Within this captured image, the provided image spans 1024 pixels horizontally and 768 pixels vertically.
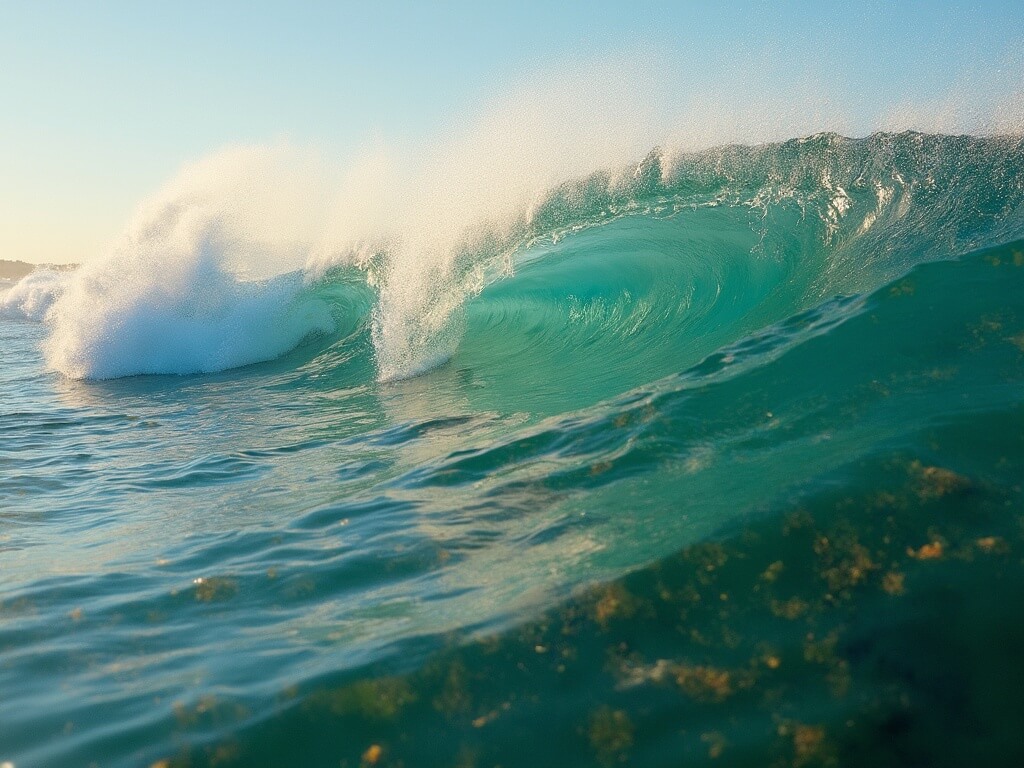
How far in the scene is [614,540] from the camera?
11.2ft

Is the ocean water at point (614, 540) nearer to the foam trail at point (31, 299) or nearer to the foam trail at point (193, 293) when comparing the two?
the foam trail at point (193, 293)

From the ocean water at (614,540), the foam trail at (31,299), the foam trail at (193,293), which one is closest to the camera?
the ocean water at (614,540)

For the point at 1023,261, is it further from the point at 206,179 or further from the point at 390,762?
the point at 206,179

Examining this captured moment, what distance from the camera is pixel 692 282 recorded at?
10.1 metres

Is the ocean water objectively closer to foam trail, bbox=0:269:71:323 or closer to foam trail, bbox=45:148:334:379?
foam trail, bbox=45:148:334:379

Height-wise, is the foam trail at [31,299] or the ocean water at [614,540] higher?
the foam trail at [31,299]

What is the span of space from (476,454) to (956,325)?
124 inches

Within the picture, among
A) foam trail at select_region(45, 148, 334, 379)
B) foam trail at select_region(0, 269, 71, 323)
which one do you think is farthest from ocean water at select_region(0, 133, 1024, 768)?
foam trail at select_region(0, 269, 71, 323)

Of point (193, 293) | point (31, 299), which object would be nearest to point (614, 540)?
point (193, 293)

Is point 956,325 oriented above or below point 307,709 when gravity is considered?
above

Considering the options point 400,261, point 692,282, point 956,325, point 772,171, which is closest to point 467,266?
point 400,261

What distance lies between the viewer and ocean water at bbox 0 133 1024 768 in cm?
229

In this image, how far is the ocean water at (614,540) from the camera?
2293 mm

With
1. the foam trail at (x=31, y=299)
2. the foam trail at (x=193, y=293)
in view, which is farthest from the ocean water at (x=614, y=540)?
the foam trail at (x=31, y=299)
